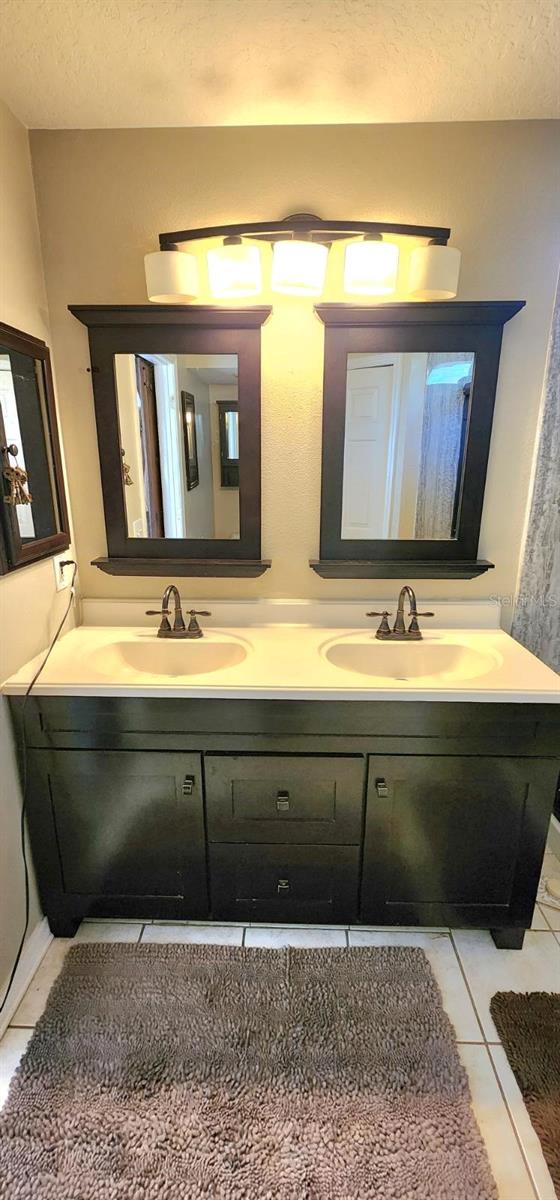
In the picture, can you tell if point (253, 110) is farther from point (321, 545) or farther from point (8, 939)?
point (8, 939)

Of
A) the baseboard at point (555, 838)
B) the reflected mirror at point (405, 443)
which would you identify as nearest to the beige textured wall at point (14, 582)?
the reflected mirror at point (405, 443)

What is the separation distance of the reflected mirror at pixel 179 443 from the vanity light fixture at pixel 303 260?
0.20 metres

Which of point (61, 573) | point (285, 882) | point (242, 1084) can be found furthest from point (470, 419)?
point (242, 1084)

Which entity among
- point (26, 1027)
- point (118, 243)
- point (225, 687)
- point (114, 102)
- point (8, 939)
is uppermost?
point (114, 102)

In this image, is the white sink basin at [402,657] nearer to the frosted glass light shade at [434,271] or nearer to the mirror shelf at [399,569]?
the mirror shelf at [399,569]

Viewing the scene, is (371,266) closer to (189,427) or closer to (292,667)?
(189,427)

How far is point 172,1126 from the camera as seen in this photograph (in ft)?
3.64

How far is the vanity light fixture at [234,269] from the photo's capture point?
1361 millimetres

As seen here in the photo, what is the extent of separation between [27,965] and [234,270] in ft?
6.32

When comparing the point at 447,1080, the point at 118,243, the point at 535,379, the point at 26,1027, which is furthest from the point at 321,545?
the point at 26,1027

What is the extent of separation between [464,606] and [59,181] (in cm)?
167

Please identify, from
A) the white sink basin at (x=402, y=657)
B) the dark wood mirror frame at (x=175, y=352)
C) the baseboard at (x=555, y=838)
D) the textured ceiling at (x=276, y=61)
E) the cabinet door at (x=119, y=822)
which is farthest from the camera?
the baseboard at (x=555, y=838)

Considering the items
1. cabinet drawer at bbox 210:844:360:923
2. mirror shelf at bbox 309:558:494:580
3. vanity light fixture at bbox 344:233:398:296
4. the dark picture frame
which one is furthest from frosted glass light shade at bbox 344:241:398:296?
cabinet drawer at bbox 210:844:360:923

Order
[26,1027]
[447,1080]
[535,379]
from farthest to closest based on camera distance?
1. [535,379]
2. [26,1027]
3. [447,1080]
